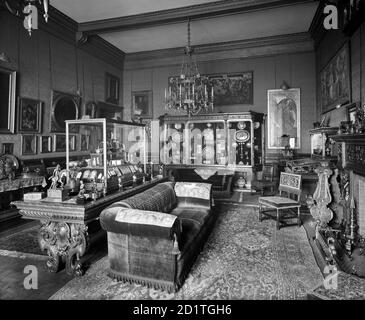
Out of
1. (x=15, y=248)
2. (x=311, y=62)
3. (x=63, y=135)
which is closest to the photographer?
(x=15, y=248)

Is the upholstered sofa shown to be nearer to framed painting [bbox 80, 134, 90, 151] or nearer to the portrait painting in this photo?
the portrait painting

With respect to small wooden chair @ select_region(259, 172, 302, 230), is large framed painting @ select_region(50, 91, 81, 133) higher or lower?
higher

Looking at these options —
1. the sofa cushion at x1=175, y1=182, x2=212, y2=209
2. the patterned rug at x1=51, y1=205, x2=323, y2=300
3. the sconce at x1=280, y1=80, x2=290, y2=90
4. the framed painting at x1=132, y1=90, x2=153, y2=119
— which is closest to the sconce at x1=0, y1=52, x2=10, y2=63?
the sofa cushion at x1=175, y1=182, x2=212, y2=209

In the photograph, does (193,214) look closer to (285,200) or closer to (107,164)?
(107,164)

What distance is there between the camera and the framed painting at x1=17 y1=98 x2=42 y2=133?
5922 mm

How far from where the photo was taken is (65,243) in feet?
10.6

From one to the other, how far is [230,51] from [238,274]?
7839 mm

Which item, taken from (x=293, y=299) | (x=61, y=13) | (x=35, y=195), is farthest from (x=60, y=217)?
(x=61, y=13)

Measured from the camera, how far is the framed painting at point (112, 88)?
30.2 ft

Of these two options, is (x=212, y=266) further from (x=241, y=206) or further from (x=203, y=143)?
(x=203, y=143)

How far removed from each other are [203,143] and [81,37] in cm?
497

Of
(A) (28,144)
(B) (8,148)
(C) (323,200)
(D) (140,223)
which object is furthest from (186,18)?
(D) (140,223)

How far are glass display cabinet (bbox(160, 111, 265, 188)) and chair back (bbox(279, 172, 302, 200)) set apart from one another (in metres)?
2.57
